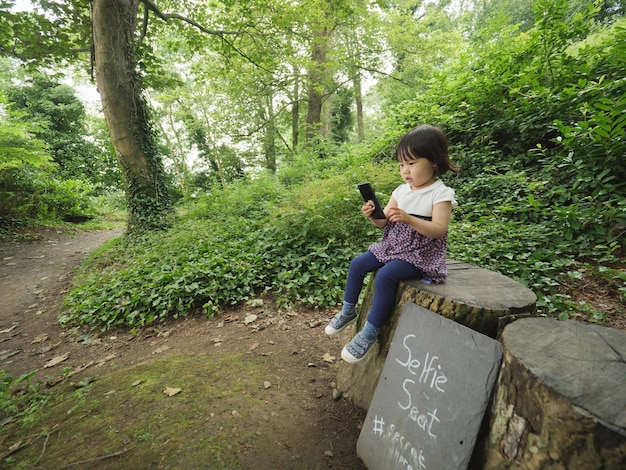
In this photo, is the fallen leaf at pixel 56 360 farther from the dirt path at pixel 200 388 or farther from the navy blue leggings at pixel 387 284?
the navy blue leggings at pixel 387 284

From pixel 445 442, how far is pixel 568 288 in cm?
279

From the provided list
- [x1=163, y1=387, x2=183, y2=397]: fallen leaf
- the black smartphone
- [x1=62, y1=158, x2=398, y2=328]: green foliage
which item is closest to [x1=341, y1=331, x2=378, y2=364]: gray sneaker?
the black smartphone

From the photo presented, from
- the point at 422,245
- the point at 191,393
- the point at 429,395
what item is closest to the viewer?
the point at 429,395

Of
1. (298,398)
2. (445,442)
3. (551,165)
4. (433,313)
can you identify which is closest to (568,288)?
(551,165)

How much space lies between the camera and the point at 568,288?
3.10 m

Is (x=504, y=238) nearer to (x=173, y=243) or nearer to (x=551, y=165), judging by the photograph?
(x=551, y=165)

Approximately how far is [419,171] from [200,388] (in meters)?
2.41

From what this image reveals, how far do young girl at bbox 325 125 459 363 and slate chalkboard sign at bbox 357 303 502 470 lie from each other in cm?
21

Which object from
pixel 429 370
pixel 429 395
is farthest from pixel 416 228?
pixel 429 395

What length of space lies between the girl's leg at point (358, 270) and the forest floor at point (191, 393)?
89 cm

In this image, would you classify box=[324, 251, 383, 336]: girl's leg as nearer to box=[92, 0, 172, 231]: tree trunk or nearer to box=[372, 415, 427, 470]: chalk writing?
box=[372, 415, 427, 470]: chalk writing

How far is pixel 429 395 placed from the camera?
1552 mm

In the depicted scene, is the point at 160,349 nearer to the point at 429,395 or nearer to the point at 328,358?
the point at 328,358

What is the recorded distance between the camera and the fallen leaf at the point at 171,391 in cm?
220
